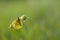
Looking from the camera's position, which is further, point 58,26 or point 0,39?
point 58,26

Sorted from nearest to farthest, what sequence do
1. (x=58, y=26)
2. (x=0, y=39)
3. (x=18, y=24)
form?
(x=18, y=24) → (x=0, y=39) → (x=58, y=26)

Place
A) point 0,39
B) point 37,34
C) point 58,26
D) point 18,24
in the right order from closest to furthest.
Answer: point 18,24, point 0,39, point 37,34, point 58,26

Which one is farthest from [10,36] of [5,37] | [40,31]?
[40,31]

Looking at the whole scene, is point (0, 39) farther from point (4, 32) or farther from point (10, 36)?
point (4, 32)

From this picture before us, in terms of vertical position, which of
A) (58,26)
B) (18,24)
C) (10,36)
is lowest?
(58,26)

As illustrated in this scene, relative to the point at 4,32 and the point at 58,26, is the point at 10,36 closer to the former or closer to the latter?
the point at 4,32

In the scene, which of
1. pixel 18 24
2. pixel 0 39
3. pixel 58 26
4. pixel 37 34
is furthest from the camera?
pixel 58 26

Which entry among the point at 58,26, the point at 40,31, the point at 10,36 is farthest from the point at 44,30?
the point at 10,36

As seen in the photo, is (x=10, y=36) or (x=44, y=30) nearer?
(x=10, y=36)

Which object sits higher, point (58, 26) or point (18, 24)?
point (18, 24)
